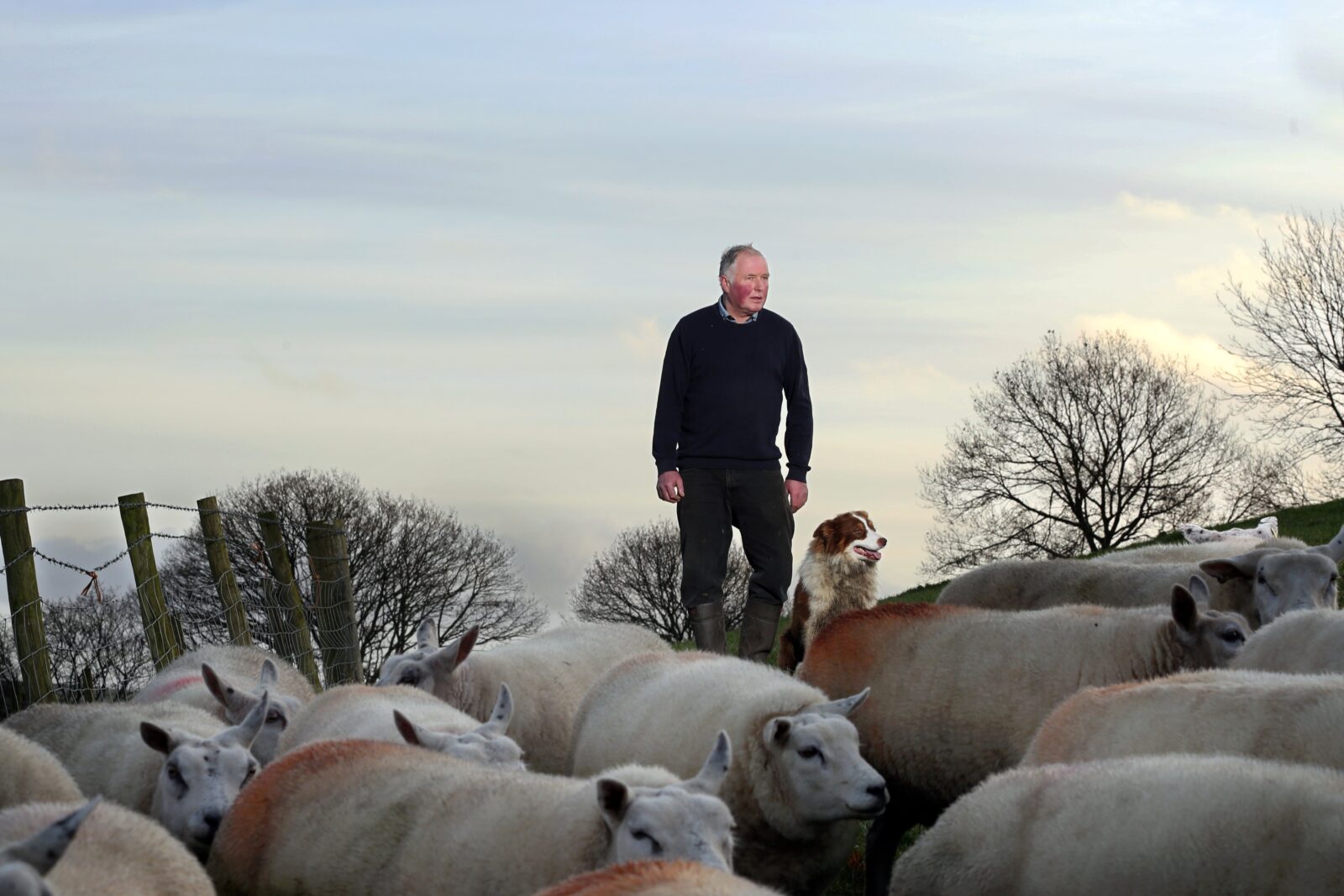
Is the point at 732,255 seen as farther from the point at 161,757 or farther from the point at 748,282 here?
the point at 161,757

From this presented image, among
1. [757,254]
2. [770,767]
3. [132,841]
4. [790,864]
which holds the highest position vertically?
[757,254]

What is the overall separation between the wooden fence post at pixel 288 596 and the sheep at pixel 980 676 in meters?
9.11

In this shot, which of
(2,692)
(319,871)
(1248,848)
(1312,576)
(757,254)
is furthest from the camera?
(2,692)

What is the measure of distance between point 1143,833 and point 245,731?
179 inches

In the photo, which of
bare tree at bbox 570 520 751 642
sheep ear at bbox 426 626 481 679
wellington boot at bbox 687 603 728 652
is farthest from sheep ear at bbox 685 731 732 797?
bare tree at bbox 570 520 751 642

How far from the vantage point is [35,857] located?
3254 millimetres

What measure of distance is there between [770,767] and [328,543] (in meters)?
11.0

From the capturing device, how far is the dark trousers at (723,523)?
400 inches

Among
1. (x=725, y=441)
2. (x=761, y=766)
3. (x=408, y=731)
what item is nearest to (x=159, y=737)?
(x=408, y=731)

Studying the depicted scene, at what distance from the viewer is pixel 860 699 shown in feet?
21.9

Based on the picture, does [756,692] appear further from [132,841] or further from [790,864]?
[132,841]

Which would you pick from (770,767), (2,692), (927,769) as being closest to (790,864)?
(770,767)

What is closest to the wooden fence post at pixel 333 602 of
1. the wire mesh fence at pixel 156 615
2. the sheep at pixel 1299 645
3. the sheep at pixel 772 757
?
the wire mesh fence at pixel 156 615

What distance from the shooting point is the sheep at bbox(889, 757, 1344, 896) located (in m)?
4.25
